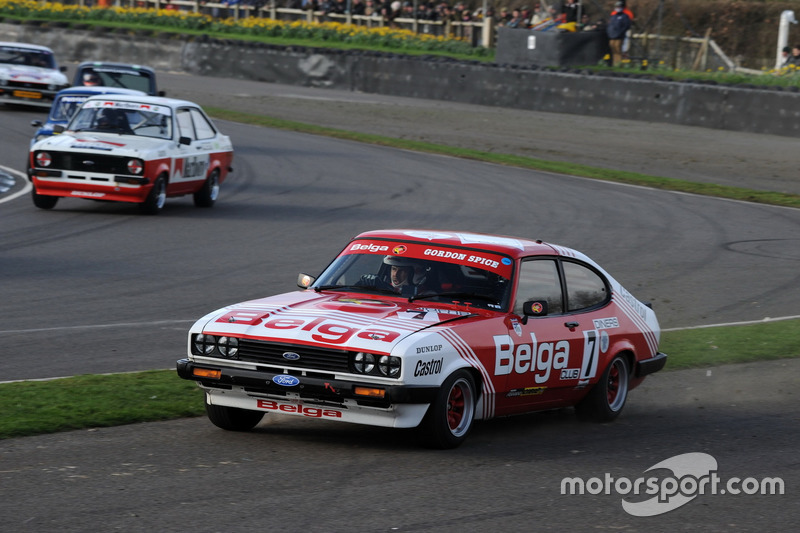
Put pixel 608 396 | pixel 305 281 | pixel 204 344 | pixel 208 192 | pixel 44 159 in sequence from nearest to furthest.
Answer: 1. pixel 204 344
2. pixel 305 281
3. pixel 608 396
4. pixel 44 159
5. pixel 208 192

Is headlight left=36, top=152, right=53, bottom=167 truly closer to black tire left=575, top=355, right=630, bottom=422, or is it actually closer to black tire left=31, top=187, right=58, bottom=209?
black tire left=31, top=187, right=58, bottom=209

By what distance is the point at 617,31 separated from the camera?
123 feet

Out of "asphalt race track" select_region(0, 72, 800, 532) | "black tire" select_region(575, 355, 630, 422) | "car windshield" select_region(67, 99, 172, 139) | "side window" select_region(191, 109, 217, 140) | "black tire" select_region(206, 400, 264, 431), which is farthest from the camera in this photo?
"side window" select_region(191, 109, 217, 140)

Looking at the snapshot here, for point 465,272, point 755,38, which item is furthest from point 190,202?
point 755,38

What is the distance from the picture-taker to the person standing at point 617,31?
37.2 metres

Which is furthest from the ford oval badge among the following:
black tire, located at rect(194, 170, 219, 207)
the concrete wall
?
the concrete wall

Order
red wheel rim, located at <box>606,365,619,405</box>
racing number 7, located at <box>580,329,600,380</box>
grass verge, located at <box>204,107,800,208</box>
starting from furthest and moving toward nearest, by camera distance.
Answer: grass verge, located at <box>204,107,800,208</box> < red wheel rim, located at <box>606,365,619,405</box> < racing number 7, located at <box>580,329,600,380</box>

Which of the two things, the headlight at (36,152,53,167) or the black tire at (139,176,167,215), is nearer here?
the headlight at (36,152,53,167)

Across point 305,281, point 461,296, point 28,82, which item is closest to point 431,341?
point 461,296

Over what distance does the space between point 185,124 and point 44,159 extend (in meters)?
2.17

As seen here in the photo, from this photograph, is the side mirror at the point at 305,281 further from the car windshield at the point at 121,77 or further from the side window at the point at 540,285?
the car windshield at the point at 121,77

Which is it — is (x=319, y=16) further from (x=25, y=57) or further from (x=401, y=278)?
(x=401, y=278)

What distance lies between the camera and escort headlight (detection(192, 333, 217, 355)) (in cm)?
725

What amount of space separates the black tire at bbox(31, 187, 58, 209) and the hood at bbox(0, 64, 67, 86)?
14.1 m
